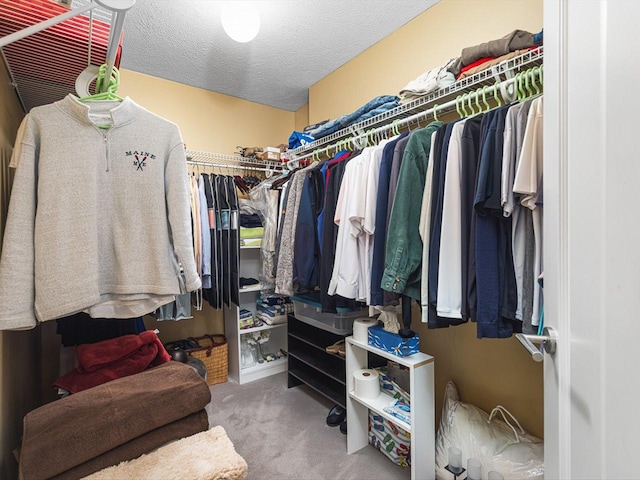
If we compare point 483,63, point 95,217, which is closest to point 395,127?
point 483,63

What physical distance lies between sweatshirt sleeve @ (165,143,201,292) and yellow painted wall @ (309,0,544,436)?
144 cm

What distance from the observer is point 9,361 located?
1.09 m

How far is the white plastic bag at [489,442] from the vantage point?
1.29 metres

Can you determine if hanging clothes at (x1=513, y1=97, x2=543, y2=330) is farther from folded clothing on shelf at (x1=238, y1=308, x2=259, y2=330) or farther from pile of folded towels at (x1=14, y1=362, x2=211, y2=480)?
folded clothing on shelf at (x1=238, y1=308, x2=259, y2=330)

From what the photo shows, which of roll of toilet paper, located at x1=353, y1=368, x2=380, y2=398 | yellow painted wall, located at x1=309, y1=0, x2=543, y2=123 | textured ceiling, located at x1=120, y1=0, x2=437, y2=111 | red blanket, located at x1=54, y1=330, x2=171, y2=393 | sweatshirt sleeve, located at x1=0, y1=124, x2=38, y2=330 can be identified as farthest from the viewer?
textured ceiling, located at x1=120, y1=0, x2=437, y2=111

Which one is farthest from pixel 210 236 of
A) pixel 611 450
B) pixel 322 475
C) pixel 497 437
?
pixel 611 450

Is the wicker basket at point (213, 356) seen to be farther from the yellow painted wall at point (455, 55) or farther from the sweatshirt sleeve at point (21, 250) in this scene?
the sweatshirt sleeve at point (21, 250)

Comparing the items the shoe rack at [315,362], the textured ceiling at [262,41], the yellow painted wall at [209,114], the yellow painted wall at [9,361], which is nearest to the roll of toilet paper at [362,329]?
the shoe rack at [315,362]

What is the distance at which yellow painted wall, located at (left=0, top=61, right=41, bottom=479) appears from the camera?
38.9 inches

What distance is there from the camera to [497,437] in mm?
1426

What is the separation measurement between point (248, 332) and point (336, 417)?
1.08m

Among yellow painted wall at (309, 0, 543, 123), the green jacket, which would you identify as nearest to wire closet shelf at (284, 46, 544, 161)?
the green jacket

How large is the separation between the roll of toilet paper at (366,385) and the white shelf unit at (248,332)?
1.19 m

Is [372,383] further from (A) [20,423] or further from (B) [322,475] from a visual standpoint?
(A) [20,423]
